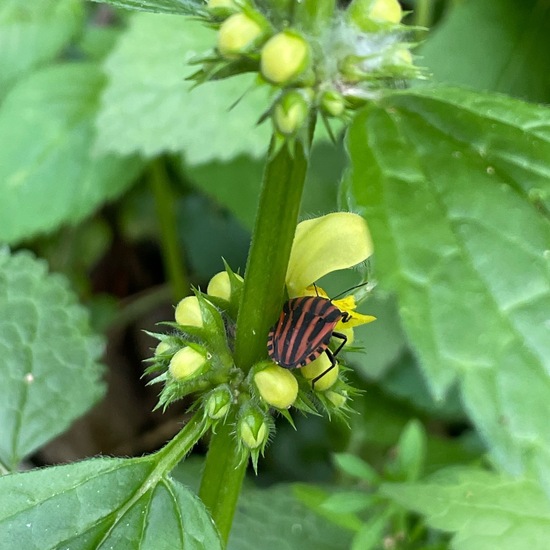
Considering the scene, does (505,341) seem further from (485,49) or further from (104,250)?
(104,250)

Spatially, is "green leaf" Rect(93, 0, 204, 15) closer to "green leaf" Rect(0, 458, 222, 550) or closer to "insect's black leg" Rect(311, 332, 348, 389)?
"insect's black leg" Rect(311, 332, 348, 389)

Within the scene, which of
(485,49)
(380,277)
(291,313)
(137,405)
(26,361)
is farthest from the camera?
(137,405)

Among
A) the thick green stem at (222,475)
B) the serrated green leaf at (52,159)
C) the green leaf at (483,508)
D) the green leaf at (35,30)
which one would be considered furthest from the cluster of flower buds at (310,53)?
the green leaf at (35,30)

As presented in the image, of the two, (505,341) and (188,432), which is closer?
(505,341)

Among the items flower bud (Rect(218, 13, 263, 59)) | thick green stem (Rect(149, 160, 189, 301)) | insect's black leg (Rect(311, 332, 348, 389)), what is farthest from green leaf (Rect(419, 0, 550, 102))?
flower bud (Rect(218, 13, 263, 59))

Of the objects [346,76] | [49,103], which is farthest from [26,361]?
[49,103]

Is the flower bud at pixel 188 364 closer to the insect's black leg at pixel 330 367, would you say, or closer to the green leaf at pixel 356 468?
the insect's black leg at pixel 330 367

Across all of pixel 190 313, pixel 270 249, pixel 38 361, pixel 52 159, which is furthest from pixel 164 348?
pixel 52 159
